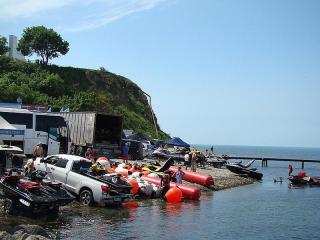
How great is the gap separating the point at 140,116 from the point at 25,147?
2464 inches

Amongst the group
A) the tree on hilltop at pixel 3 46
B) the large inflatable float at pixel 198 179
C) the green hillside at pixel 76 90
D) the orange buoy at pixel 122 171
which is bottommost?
the large inflatable float at pixel 198 179

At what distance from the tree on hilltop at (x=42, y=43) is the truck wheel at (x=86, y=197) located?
6492 cm

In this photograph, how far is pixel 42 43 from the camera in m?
80.2

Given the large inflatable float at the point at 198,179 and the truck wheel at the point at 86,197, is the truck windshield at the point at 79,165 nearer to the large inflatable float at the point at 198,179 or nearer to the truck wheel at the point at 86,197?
the truck wheel at the point at 86,197

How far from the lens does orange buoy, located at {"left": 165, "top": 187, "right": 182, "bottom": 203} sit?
952 inches

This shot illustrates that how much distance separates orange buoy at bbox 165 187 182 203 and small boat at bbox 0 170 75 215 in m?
8.03

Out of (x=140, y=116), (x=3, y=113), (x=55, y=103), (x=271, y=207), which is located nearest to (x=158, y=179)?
(x=271, y=207)

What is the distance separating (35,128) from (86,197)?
888 centimetres

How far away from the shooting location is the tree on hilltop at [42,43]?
80250mm

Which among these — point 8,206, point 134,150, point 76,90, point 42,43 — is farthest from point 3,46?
point 8,206

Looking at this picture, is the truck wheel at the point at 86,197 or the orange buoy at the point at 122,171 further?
the orange buoy at the point at 122,171

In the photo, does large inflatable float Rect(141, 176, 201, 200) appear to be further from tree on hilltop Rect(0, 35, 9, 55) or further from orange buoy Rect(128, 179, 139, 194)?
tree on hilltop Rect(0, 35, 9, 55)

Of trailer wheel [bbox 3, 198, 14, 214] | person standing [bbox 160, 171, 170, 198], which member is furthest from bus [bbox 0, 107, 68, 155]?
trailer wheel [bbox 3, 198, 14, 214]

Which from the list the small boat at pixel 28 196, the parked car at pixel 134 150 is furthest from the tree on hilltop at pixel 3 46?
the small boat at pixel 28 196
